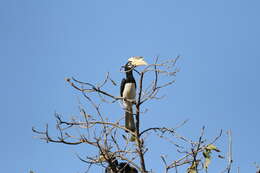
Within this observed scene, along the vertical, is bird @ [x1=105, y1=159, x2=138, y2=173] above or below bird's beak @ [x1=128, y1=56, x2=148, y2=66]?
below

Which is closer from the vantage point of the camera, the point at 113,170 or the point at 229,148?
the point at 229,148

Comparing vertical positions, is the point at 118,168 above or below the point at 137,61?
below

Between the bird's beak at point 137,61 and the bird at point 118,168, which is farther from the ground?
the bird's beak at point 137,61

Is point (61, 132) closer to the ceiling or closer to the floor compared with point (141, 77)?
closer to the floor

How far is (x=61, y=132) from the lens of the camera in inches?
172

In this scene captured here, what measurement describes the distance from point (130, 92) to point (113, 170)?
2695mm

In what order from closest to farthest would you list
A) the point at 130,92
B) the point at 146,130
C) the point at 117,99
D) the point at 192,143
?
1. the point at 192,143
2. the point at 146,130
3. the point at 117,99
4. the point at 130,92

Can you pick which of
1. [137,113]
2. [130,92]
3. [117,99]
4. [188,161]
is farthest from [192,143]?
[130,92]

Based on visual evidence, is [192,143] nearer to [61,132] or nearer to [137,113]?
[137,113]

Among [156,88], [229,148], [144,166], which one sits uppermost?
[156,88]

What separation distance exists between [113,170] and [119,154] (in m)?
0.18


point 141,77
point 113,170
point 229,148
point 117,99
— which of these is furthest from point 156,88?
point 229,148

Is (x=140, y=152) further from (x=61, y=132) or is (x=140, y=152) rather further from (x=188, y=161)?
(x=61, y=132)

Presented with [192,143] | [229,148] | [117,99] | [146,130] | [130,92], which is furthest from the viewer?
[130,92]
